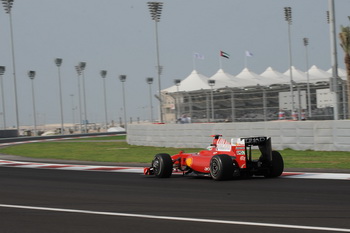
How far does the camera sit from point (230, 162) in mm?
12227

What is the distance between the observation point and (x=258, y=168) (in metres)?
12.8

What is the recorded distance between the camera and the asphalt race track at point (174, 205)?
7141 mm

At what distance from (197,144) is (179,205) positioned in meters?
16.5

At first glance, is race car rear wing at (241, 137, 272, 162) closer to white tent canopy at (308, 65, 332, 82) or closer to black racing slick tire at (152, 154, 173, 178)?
black racing slick tire at (152, 154, 173, 178)

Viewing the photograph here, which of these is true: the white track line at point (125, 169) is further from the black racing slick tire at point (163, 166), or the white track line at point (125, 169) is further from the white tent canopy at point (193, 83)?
the white tent canopy at point (193, 83)

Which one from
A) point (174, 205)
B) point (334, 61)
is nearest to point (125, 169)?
point (174, 205)

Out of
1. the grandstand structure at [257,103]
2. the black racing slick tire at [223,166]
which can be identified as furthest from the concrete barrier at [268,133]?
the black racing slick tire at [223,166]

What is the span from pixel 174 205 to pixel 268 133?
13833 mm

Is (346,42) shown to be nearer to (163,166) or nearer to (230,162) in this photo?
(163,166)

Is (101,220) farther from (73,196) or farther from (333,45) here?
(333,45)

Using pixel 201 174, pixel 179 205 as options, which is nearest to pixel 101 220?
pixel 179 205

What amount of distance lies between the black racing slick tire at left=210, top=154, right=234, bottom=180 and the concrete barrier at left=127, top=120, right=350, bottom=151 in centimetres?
822

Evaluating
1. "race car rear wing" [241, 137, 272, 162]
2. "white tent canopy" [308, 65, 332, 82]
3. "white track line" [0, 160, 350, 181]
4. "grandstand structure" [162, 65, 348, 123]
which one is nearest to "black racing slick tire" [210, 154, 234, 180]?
"race car rear wing" [241, 137, 272, 162]

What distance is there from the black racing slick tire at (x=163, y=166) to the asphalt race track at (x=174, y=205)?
254 millimetres
